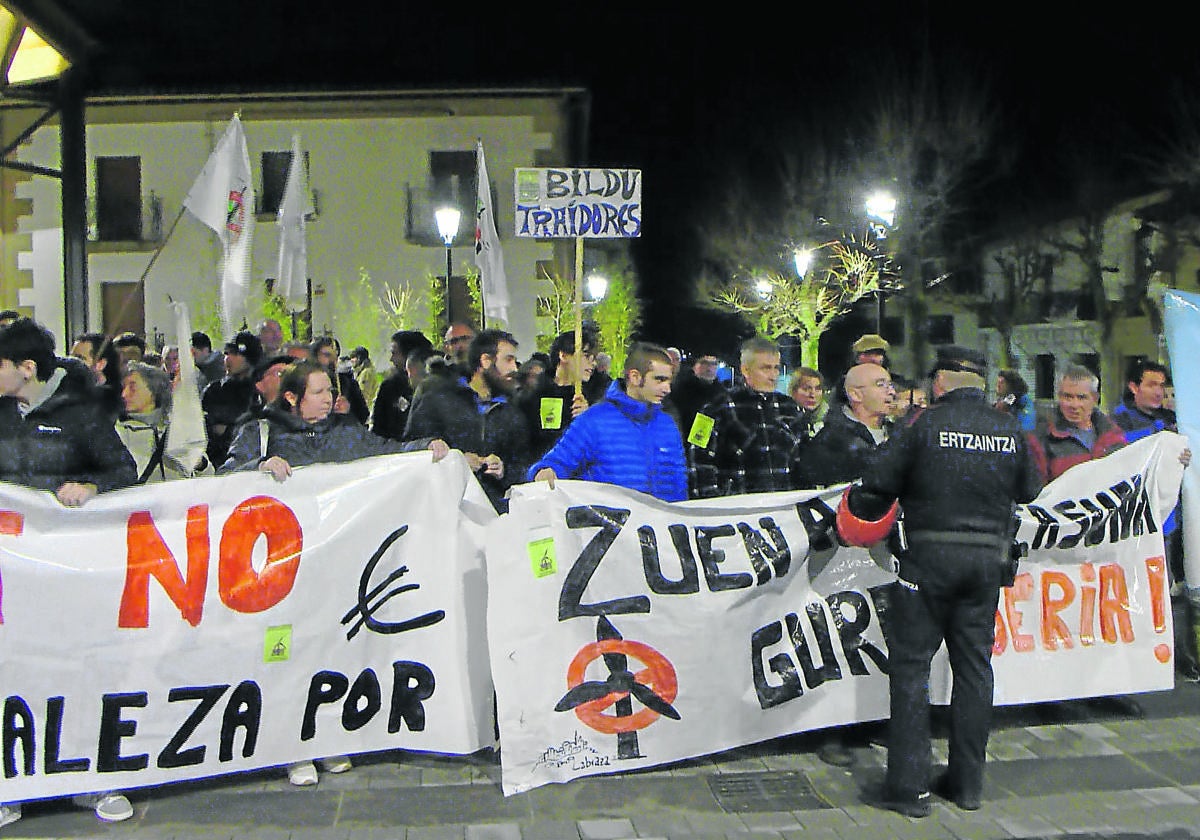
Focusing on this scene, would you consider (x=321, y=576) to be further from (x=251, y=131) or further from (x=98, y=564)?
(x=251, y=131)

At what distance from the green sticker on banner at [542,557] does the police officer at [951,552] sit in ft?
4.30

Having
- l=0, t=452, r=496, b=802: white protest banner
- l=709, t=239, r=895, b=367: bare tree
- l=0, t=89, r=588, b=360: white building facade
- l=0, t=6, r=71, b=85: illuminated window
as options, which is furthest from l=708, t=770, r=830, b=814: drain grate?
l=709, t=239, r=895, b=367: bare tree

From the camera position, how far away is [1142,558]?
6.00 meters

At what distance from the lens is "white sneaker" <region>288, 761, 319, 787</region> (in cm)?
494

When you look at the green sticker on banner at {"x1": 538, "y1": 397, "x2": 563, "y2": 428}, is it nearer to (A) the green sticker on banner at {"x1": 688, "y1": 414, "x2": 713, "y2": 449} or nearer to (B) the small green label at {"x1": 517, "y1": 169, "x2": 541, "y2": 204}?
(B) the small green label at {"x1": 517, "y1": 169, "x2": 541, "y2": 204}

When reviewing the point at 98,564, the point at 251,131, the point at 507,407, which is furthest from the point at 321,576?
the point at 251,131

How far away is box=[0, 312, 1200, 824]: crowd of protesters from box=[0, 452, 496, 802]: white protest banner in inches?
6.3

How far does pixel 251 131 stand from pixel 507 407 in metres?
23.2

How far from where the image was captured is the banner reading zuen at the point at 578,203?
7352 mm

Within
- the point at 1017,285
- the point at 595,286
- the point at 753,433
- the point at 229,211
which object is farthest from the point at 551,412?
the point at 1017,285

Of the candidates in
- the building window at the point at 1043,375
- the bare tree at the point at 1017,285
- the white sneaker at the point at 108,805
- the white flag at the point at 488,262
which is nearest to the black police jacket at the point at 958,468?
the white sneaker at the point at 108,805

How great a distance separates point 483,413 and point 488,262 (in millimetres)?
4309

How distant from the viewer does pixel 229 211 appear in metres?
8.58

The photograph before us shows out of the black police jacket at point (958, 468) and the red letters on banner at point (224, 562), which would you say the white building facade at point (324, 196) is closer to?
the red letters on banner at point (224, 562)
